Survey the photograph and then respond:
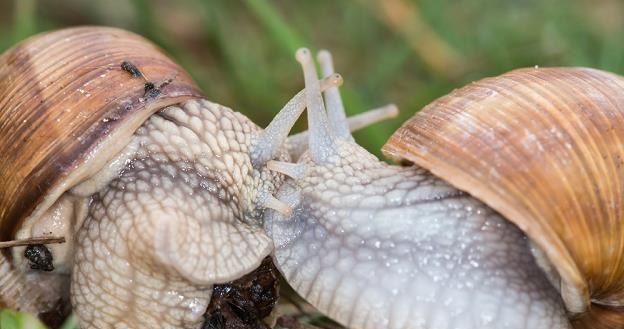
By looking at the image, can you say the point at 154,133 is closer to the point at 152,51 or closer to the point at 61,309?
the point at 152,51

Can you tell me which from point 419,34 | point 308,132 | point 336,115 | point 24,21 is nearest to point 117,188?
point 308,132

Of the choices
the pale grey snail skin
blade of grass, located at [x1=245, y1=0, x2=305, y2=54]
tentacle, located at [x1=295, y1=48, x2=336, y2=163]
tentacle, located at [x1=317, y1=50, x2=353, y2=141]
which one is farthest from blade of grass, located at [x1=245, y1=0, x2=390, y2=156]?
the pale grey snail skin

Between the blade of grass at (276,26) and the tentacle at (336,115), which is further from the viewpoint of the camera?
the blade of grass at (276,26)

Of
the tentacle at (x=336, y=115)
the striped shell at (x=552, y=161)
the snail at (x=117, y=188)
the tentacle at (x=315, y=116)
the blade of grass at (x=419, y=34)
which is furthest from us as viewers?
the blade of grass at (x=419, y=34)

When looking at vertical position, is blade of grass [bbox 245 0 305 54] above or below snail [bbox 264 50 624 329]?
above

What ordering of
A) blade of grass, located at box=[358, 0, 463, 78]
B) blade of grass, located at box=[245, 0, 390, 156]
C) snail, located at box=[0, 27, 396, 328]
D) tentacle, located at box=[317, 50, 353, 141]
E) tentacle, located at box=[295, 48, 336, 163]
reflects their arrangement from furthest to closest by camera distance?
blade of grass, located at box=[358, 0, 463, 78] < blade of grass, located at box=[245, 0, 390, 156] < tentacle, located at box=[317, 50, 353, 141] < tentacle, located at box=[295, 48, 336, 163] < snail, located at box=[0, 27, 396, 328]

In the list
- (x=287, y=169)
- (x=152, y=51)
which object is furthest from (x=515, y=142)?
(x=152, y=51)

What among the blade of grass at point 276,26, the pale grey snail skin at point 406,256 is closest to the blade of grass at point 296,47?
the blade of grass at point 276,26

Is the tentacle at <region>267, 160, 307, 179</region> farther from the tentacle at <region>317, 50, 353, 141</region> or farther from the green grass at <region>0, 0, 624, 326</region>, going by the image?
the green grass at <region>0, 0, 624, 326</region>

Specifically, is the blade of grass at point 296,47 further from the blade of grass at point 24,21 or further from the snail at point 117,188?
the blade of grass at point 24,21
